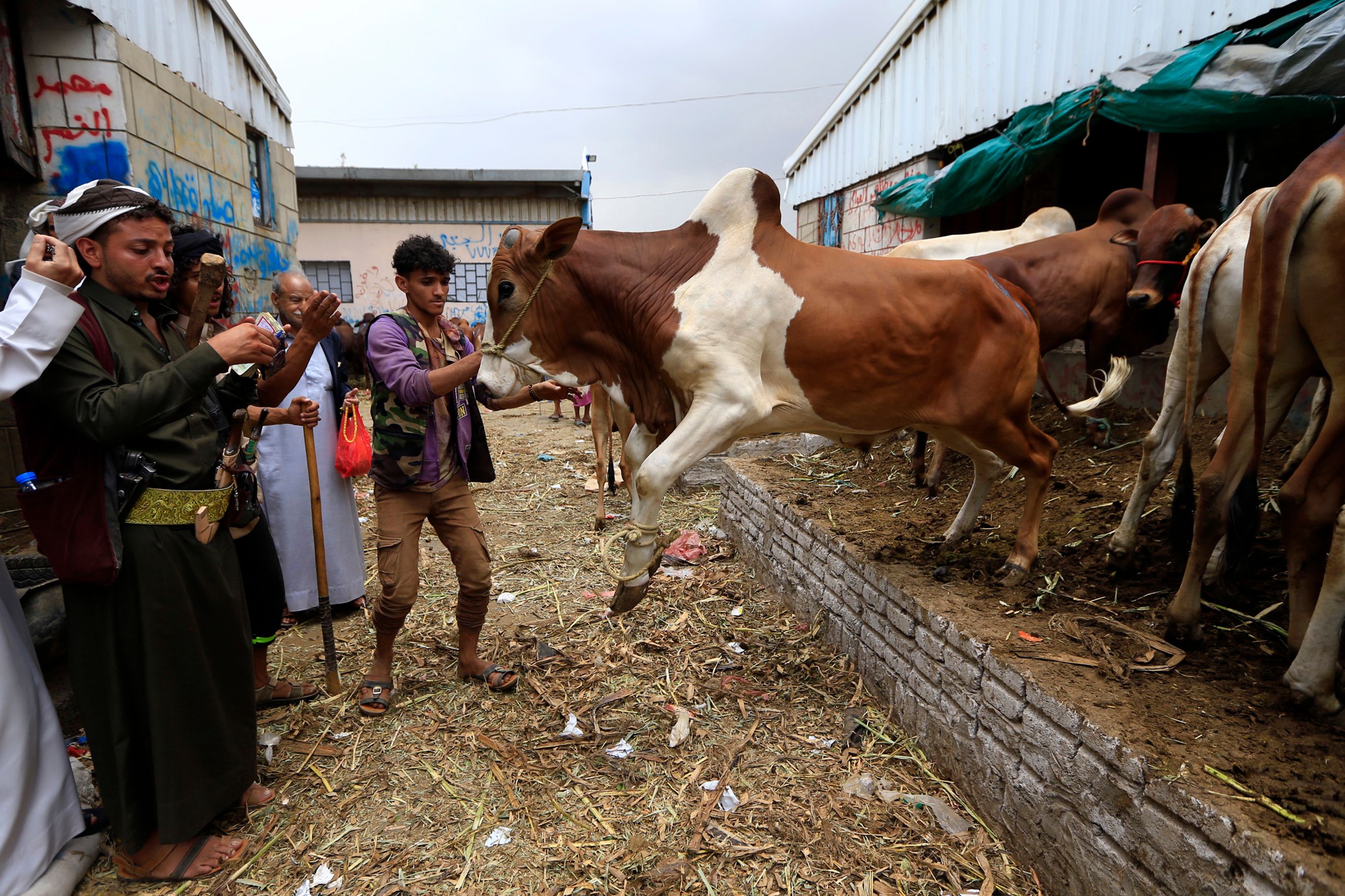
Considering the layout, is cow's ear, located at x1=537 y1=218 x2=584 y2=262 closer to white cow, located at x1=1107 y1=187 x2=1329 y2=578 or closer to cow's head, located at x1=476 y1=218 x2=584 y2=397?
cow's head, located at x1=476 y1=218 x2=584 y2=397

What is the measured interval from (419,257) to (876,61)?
306 inches

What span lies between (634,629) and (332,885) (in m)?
2.06

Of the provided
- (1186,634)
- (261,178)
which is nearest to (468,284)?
(261,178)

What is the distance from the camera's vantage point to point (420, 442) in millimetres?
2977

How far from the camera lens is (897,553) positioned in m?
3.52

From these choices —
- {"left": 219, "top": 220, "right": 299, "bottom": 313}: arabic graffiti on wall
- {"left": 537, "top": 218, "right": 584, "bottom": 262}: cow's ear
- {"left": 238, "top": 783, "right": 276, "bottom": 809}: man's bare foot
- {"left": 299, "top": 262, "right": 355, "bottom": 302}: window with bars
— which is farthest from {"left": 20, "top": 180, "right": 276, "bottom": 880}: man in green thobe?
{"left": 299, "top": 262, "right": 355, "bottom": 302}: window with bars

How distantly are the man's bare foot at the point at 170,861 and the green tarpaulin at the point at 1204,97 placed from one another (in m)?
5.87

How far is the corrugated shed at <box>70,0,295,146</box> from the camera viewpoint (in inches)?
207

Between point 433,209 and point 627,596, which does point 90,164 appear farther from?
point 433,209

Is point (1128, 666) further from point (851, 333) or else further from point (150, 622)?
point (150, 622)

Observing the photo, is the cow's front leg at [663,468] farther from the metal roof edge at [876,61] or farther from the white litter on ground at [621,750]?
the metal roof edge at [876,61]

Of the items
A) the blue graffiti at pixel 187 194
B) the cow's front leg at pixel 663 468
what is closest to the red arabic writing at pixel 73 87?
the blue graffiti at pixel 187 194

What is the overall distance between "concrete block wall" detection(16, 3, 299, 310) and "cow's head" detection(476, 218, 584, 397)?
12.9 feet

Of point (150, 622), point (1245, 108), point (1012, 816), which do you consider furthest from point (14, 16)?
point (1245, 108)
